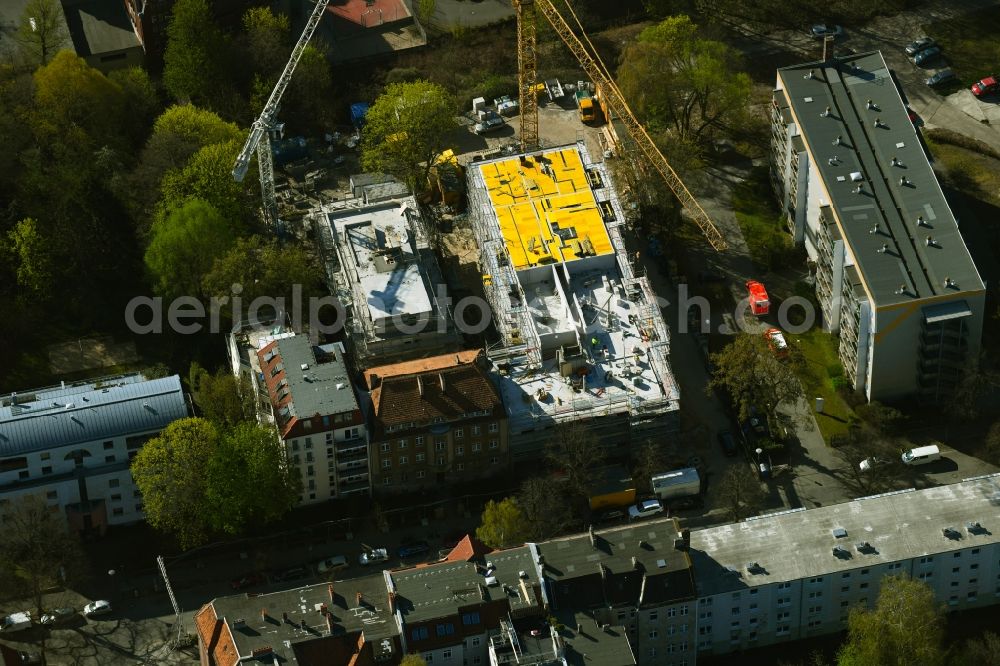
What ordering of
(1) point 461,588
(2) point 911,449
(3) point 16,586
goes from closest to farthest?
(1) point 461,588 → (3) point 16,586 → (2) point 911,449

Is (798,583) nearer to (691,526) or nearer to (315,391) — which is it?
(691,526)

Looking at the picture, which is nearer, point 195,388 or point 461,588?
point 461,588

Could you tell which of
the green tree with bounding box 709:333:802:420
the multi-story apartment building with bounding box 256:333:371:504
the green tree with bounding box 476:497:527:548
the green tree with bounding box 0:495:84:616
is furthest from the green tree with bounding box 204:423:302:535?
the green tree with bounding box 709:333:802:420

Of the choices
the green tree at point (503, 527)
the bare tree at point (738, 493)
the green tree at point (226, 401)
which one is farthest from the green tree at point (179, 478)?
the bare tree at point (738, 493)

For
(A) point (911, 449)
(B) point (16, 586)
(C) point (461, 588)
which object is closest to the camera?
(C) point (461, 588)

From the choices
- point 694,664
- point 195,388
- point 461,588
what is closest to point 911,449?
point 694,664

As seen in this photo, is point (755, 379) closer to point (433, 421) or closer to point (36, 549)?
point (433, 421)

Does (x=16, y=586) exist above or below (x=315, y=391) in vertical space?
below
